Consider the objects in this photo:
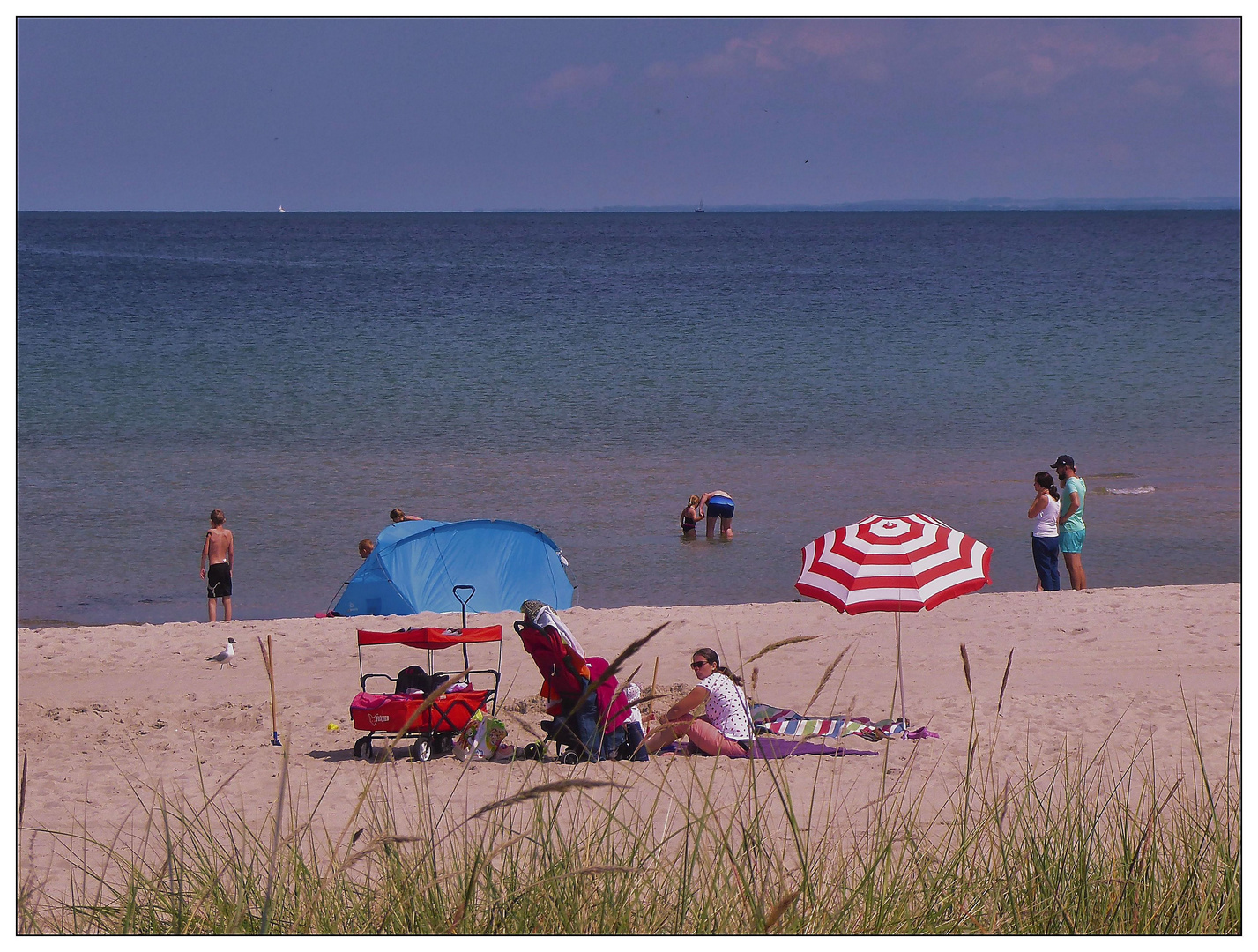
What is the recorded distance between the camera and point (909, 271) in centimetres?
8212

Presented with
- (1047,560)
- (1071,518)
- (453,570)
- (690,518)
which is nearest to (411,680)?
(453,570)

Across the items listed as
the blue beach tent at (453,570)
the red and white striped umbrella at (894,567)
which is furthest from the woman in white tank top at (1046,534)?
the blue beach tent at (453,570)

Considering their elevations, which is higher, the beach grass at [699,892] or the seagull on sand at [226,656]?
the beach grass at [699,892]

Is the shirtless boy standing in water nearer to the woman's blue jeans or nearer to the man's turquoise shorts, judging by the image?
the woman's blue jeans

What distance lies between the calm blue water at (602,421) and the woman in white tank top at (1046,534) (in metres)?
2.52

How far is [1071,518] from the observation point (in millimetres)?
12664

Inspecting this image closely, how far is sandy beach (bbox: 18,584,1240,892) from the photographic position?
277 inches

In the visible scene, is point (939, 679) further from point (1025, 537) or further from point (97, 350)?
point (97, 350)

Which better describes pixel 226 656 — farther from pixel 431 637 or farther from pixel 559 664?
pixel 559 664

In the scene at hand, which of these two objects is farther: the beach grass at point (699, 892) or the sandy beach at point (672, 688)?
the sandy beach at point (672, 688)

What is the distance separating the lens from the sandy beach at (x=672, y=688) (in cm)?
705

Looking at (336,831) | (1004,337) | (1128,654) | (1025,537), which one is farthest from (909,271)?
(336,831)

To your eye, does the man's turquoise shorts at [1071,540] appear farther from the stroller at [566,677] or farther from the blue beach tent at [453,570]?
the stroller at [566,677]

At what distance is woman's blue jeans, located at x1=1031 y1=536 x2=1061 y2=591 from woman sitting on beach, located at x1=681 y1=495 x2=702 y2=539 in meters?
5.61
